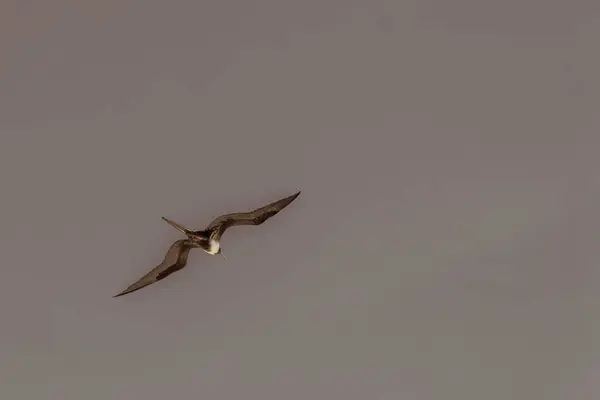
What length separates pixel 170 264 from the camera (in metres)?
2.00

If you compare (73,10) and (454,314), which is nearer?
(73,10)

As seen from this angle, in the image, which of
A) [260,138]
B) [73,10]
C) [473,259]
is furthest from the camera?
[473,259]

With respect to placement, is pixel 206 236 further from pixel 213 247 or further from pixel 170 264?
pixel 170 264

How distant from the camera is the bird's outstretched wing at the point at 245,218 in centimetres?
192

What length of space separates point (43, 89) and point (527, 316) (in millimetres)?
1490

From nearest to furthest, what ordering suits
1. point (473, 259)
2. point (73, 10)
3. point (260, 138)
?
point (73, 10), point (260, 138), point (473, 259)

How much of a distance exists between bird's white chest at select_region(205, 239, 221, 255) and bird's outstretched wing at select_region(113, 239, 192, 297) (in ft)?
0.19

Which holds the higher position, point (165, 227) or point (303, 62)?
point (303, 62)

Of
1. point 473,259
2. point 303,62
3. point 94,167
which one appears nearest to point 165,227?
point 94,167

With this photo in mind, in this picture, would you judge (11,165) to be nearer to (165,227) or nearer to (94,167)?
(94,167)

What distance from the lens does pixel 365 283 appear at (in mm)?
2207

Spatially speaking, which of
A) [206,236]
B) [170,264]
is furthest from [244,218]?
[170,264]

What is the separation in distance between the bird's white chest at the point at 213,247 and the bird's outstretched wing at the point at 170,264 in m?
0.06

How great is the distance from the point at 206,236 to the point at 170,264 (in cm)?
16
